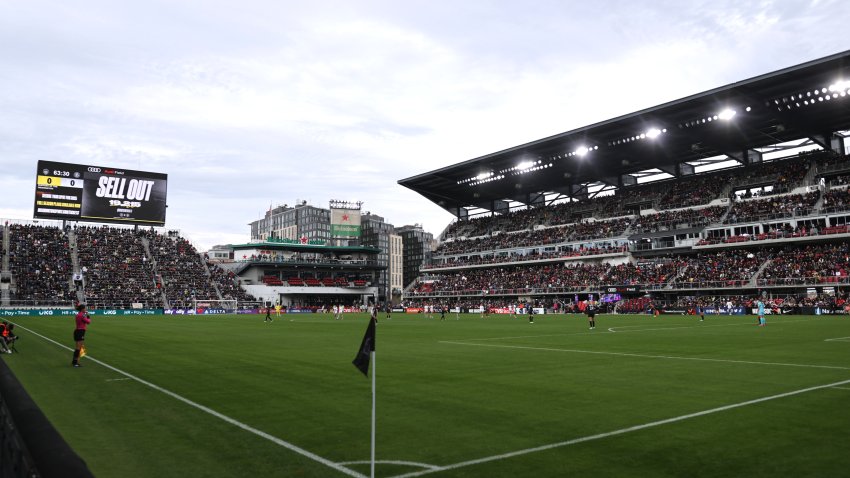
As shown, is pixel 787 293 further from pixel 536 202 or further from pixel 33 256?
pixel 33 256

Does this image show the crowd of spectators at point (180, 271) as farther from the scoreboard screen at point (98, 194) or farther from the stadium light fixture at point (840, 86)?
the stadium light fixture at point (840, 86)

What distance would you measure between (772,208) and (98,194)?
277ft

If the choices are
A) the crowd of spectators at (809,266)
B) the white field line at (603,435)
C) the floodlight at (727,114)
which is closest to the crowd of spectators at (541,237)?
the crowd of spectators at (809,266)

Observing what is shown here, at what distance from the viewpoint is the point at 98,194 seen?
263 ft

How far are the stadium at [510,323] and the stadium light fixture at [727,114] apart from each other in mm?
332

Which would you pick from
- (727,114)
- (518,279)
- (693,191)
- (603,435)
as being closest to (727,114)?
(727,114)

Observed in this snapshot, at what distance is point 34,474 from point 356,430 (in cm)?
635

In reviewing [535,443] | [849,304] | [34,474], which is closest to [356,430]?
[535,443]

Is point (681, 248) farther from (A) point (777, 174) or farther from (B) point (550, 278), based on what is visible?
(B) point (550, 278)

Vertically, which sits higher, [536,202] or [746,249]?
[536,202]

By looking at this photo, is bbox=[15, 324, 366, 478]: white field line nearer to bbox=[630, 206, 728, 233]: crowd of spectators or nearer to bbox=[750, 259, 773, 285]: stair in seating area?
bbox=[750, 259, 773, 285]: stair in seating area

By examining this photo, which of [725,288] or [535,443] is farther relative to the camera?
[725,288]

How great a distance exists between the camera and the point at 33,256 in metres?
77.2

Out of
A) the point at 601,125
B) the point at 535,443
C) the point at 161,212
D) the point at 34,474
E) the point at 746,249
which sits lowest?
the point at 535,443
